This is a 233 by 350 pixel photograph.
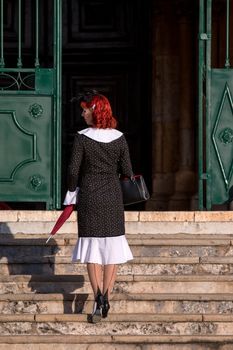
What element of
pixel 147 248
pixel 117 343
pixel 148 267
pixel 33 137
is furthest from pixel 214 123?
pixel 117 343

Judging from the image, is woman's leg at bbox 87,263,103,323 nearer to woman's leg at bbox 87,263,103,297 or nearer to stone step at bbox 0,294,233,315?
woman's leg at bbox 87,263,103,297

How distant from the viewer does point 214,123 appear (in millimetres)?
13961

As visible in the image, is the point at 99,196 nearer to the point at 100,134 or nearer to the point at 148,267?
the point at 100,134

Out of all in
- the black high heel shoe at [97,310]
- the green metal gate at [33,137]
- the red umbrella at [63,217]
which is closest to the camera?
the black high heel shoe at [97,310]

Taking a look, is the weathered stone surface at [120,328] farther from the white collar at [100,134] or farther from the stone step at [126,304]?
the white collar at [100,134]

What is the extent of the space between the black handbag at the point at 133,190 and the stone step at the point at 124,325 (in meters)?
0.82

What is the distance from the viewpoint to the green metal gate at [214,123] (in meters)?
13.9

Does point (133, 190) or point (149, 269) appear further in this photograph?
point (149, 269)

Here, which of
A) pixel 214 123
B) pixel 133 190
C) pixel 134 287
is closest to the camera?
pixel 133 190

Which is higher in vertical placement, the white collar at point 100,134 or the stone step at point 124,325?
the white collar at point 100,134

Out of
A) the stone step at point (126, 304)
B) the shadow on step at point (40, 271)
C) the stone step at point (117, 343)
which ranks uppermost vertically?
the shadow on step at point (40, 271)

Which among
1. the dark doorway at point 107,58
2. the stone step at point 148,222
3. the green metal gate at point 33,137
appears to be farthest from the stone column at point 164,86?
the stone step at point 148,222

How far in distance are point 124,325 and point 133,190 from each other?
96cm

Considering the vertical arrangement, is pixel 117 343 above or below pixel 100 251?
below
